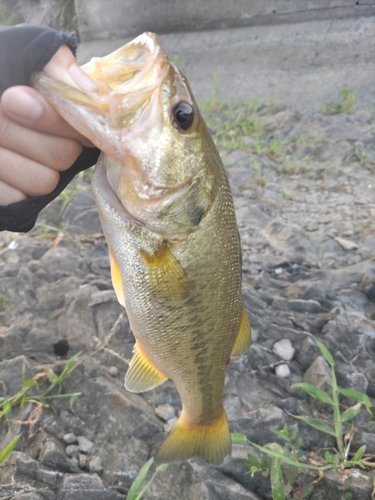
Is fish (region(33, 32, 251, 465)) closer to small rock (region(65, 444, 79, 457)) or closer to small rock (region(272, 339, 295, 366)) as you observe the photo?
small rock (region(65, 444, 79, 457))

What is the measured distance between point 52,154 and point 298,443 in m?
1.73

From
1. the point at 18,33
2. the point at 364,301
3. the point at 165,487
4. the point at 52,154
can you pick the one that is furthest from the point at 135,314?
the point at 364,301

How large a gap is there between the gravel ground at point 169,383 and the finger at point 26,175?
1144mm

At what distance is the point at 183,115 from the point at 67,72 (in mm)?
392

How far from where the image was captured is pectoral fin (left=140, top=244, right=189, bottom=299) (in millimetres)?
1595

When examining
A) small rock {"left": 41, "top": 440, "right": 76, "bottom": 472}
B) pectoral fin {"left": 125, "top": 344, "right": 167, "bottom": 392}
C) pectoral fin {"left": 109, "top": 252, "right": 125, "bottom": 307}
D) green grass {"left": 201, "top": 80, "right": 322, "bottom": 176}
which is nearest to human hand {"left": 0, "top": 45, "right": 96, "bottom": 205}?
pectoral fin {"left": 109, "top": 252, "right": 125, "bottom": 307}

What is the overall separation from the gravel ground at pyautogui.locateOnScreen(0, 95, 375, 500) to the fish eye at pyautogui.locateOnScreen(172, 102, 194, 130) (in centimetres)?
149

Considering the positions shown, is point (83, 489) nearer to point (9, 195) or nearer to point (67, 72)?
point (9, 195)

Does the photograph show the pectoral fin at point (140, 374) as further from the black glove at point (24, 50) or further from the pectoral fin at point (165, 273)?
the black glove at point (24, 50)

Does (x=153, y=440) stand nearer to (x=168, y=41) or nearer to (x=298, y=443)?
(x=298, y=443)

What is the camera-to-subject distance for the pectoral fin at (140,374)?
1.96 m

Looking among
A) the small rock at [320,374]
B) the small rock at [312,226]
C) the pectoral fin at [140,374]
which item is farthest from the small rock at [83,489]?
the small rock at [312,226]

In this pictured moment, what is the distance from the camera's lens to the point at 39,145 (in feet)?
5.09

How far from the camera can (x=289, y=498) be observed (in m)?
2.07
